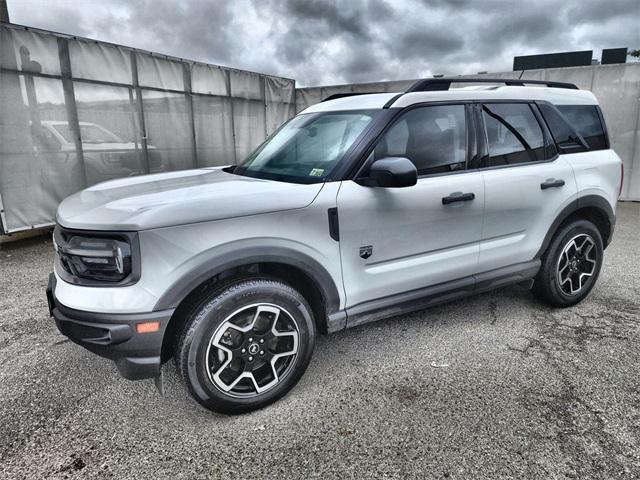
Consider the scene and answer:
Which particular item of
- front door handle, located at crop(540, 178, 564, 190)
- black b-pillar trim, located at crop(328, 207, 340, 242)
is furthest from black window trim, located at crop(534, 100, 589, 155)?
black b-pillar trim, located at crop(328, 207, 340, 242)

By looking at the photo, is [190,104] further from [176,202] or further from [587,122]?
[176,202]

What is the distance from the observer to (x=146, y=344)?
6.99 feet

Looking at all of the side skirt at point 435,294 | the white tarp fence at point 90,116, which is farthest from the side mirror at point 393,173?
the white tarp fence at point 90,116

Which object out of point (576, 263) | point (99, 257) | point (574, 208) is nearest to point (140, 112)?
point (99, 257)

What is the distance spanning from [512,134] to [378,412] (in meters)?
2.24

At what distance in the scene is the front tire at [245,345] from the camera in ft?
7.34

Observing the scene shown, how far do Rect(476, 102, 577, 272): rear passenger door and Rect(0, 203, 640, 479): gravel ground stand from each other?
670 mm

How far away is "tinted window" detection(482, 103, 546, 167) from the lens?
10.5ft

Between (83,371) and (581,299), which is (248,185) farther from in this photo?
(581,299)

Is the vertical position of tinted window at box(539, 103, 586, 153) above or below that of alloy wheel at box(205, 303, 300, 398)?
above

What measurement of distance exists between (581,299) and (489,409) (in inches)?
79.7

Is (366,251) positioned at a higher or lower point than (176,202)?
lower

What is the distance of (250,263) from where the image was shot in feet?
7.67

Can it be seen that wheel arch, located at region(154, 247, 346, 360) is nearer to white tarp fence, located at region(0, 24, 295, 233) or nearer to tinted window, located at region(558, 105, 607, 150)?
tinted window, located at region(558, 105, 607, 150)
